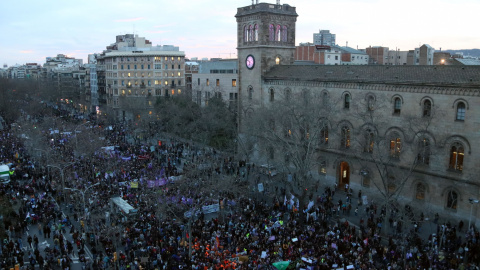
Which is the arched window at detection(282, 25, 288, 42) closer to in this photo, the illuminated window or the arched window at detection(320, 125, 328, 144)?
the arched window at detection(320, 125, 328, 144)

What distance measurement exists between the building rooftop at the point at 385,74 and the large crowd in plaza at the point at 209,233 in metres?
10.5

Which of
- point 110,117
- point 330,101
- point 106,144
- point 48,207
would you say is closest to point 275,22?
point 330,101

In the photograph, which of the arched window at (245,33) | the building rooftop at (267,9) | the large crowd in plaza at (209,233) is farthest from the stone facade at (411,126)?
the arched window at (245,33)

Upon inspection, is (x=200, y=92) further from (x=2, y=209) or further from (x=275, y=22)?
(x=2, y=209)

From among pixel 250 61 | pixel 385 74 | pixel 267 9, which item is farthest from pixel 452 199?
pixel 267 9

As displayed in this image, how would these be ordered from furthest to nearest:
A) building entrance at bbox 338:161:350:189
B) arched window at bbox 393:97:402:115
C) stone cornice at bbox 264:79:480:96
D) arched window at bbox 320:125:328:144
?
arched window at bbox 320:125:328:144
building entrance at bbox 338:161:350:189
arched window at bbox 393:97:402:115
stone cornice at bbox 264:79:480:96

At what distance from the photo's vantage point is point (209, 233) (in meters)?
28.0

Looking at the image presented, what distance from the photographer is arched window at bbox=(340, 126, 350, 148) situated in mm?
39594

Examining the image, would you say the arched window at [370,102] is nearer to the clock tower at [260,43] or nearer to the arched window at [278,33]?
the clock tower at [260,43]

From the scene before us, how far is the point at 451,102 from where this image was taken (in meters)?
31.2

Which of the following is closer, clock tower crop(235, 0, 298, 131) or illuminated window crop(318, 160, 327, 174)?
illuminated window crop(318, 160, 327, 174)

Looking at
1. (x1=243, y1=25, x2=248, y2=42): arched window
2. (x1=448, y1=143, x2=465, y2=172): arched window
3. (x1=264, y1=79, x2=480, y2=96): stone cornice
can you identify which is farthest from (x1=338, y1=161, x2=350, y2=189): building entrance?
(x1=243, y1=25, x2=248, y2=42): arched window

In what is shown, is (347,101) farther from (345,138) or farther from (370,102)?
(345,138)

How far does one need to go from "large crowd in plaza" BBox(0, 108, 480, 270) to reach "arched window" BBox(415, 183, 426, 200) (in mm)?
2922
